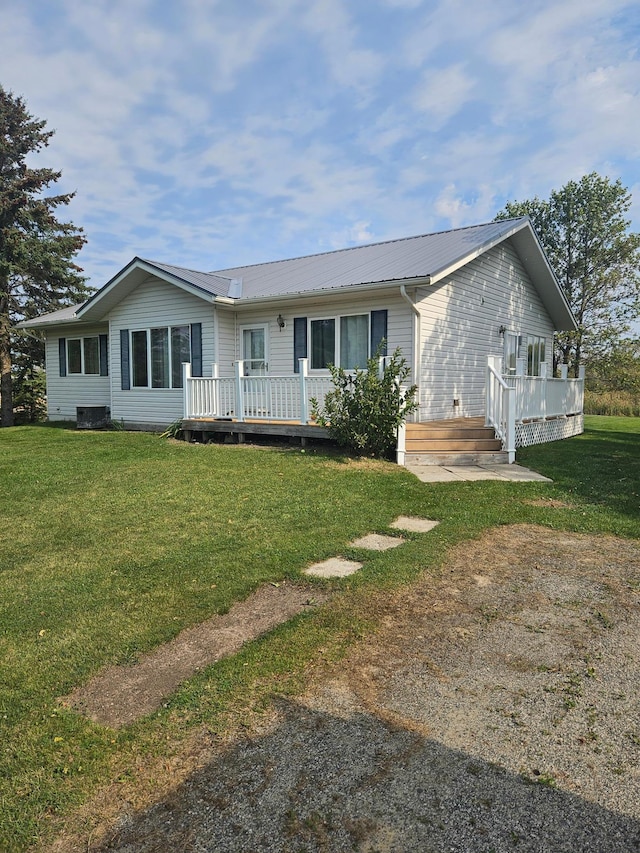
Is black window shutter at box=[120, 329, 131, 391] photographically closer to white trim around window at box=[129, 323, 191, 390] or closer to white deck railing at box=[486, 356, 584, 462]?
white trim around window at box=[129, 323, 191, 390]

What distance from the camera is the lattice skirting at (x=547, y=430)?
10.9 metres

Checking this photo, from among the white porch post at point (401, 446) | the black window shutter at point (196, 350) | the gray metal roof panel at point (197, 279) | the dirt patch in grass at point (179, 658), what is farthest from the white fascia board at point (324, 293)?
the dirt patch in grass at point (179, 658)

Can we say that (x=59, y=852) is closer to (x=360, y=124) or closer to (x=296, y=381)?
(x=296, y=381)

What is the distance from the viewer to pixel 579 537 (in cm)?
508

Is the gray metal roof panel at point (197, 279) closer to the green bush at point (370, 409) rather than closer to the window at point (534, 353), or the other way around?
the green bush at point (370, 409)

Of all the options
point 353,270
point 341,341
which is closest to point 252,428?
point 341,341

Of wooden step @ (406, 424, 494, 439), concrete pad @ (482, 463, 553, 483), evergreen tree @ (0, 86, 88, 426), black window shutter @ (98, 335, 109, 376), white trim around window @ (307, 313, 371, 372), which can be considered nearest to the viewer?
concrete pad @ (482, 463, 553, 483)

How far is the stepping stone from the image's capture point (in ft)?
17.4

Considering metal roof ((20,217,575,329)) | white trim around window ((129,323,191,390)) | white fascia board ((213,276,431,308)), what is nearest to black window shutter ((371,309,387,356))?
white fascia board ((213,276,431,308))

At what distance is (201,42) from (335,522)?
11205 millimetres

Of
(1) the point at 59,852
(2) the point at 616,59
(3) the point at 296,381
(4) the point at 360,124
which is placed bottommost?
(1) the point at 59,852

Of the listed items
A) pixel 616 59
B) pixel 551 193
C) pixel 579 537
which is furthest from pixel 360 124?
pixel 579 537

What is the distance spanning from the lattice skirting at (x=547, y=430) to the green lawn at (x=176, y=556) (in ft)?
3.55

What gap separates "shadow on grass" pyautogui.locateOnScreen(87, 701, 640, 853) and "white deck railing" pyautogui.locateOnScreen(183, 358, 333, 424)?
790cm
